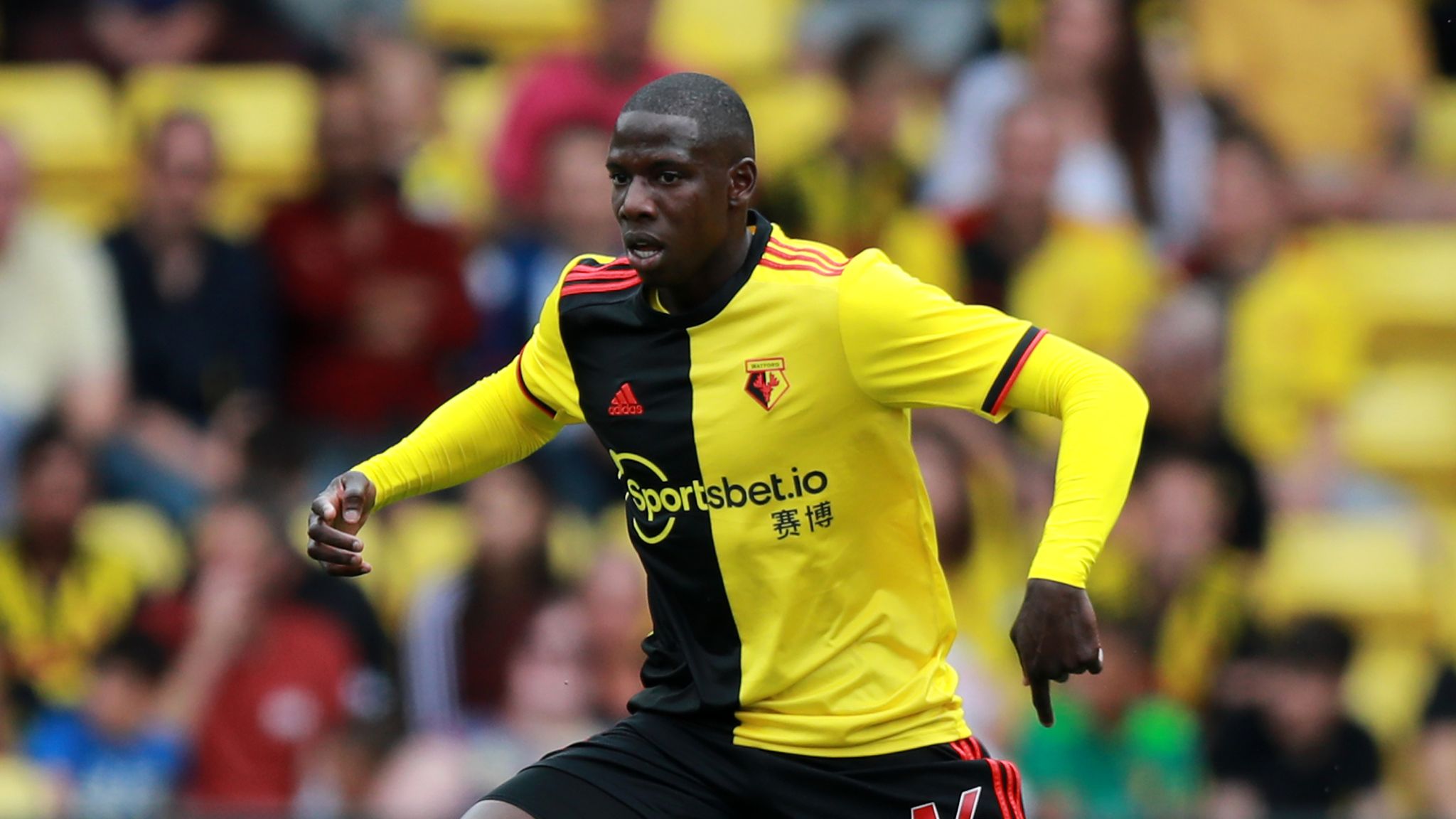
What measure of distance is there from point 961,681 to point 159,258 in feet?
14.7

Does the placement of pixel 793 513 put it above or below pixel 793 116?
below

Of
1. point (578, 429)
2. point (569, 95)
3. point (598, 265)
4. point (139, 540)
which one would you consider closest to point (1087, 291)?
point (578, 429)

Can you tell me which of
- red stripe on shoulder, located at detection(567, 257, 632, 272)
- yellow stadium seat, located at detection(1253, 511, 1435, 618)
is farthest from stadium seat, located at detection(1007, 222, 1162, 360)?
red stripe on shoulder, located at detection(567, 257, 632, 272)

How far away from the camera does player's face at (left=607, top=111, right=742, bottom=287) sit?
14.9ft

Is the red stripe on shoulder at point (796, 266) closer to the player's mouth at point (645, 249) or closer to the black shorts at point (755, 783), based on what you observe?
the player's mouth at point (645, 249)

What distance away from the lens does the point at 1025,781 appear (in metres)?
9.21

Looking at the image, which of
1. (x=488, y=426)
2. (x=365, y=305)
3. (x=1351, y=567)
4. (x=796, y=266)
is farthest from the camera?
(x=365, y=305)

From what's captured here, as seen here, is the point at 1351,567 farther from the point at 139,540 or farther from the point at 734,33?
the point at 139,540

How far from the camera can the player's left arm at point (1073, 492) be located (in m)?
4.03

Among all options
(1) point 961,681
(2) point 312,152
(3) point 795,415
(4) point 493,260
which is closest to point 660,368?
(3) point 795,415

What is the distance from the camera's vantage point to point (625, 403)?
189 inches

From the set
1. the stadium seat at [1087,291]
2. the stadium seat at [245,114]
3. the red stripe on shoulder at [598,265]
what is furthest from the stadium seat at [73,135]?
the red stripe on shoulder at [598,265]

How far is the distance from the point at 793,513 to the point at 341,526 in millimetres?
1031

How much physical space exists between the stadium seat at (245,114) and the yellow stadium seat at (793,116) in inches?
92.3
